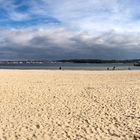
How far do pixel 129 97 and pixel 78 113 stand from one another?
16.9 ft

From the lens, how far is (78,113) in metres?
11.6

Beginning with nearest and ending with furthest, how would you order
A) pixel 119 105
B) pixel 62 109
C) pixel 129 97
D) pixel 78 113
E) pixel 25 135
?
pixel 25 135, pixel 78 113, pixel 62 109, pixel 119 105, pixel 129 97

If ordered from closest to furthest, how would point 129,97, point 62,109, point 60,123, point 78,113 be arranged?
point 60,123, point 78,113, point 62,109, point 129,97

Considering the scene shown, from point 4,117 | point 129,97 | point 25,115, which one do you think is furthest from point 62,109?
point 129,97

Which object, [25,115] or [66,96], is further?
[66,96]

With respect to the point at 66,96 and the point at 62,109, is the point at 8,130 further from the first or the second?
the point at 66,96

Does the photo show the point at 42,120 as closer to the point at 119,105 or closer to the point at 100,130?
the point at 100,130

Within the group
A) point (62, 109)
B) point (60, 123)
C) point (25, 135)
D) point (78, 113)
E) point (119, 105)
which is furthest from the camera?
point (119, 105)

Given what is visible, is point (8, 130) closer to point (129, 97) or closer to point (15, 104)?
point (15, 104)

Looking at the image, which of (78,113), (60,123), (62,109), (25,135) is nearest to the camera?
(25,135)

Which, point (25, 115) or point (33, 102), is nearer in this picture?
Answer: point (25, 115)

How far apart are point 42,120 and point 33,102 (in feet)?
12.7

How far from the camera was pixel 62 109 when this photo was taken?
12.4 m

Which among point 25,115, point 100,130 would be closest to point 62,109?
point 25,115
